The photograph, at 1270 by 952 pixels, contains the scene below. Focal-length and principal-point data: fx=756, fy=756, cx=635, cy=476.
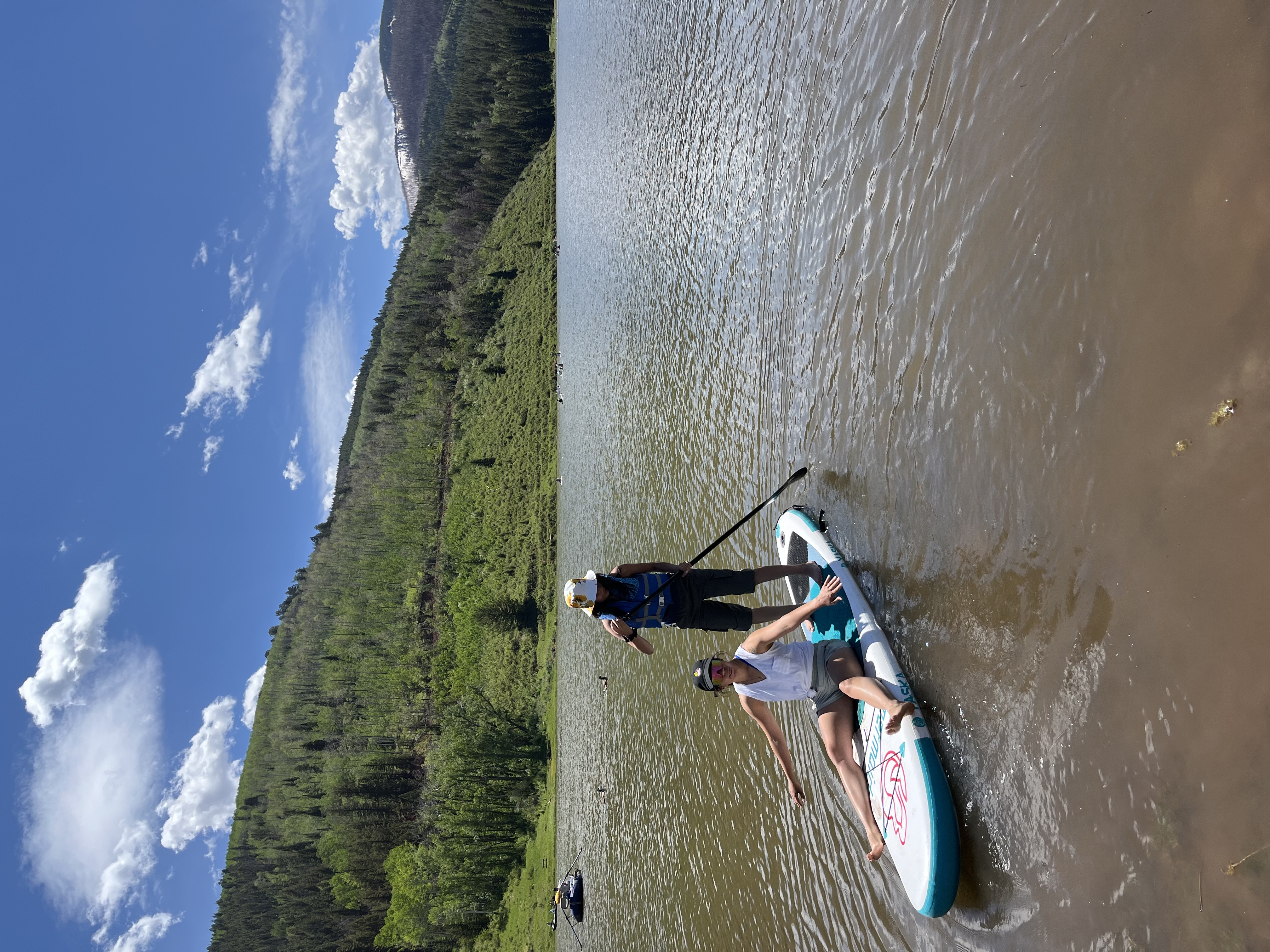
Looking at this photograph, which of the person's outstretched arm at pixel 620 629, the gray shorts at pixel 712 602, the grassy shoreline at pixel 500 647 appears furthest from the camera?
the grassy shoreline at pixel 500 647

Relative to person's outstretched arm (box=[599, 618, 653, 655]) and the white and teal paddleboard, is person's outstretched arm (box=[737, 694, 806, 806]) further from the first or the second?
person's outstretched arm (box=[599, 618, 653, 655])

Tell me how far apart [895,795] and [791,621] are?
1.64 m

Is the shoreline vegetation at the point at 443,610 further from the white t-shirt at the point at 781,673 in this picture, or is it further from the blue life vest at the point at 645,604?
the white t-shirt at the point at 781,673

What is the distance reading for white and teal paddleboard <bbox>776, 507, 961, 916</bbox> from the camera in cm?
538

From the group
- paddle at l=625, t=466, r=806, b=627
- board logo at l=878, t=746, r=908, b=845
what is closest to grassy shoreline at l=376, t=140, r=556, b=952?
paddle at l=625, t=466, r=806, b=627

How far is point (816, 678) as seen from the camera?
736 cm

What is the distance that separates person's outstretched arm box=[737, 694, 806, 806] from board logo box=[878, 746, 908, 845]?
5.01 feet

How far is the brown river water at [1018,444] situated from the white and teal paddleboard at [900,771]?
0.18 meters

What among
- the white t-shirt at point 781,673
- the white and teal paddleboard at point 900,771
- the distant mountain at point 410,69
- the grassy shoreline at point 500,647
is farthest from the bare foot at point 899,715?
the distant mountain at point 410,69

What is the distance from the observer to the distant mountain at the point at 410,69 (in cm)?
7550

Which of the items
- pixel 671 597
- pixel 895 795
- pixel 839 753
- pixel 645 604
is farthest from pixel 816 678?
pixel 645 604

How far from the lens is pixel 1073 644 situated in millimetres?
4461

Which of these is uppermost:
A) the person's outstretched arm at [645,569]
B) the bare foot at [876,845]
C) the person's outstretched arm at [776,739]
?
the person's outstretched arm at [645,569]

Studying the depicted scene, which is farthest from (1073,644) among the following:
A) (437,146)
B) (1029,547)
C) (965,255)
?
(437,146)
